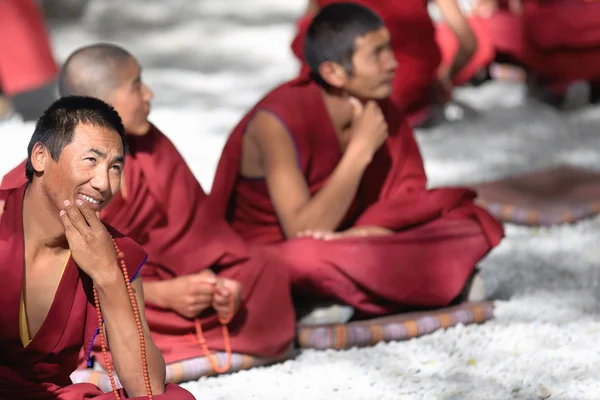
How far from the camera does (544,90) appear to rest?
704 cm

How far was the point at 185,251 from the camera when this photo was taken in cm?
360

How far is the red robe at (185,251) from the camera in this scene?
139 inches

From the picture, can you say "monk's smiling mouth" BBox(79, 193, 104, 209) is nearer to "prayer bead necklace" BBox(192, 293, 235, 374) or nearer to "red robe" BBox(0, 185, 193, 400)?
"red robe" BBox(0, 185, 193, 400)

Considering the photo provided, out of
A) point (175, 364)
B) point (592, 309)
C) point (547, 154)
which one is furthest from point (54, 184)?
point (547, 154)

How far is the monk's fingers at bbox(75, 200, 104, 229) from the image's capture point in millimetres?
2389

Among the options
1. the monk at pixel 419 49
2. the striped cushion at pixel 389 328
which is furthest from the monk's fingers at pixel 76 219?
the monk at pixel 419 49

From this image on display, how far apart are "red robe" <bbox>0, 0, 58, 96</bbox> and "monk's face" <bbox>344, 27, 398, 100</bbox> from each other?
2697 millimetres

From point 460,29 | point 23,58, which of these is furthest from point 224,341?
point 23,58

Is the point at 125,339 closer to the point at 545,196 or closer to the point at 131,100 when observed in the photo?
the point at 131,100

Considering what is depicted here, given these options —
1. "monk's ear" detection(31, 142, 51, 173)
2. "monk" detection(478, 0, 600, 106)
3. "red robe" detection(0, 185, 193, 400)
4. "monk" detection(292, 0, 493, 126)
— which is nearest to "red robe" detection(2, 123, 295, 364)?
"red robe" detection(0, 185, 193, 400)

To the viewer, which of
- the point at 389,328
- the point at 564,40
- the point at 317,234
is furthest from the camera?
the point at 564,40

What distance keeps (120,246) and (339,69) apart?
1.67 meters

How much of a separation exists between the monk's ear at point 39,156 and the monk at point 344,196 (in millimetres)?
1444

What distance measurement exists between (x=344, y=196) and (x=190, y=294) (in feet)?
2.26
